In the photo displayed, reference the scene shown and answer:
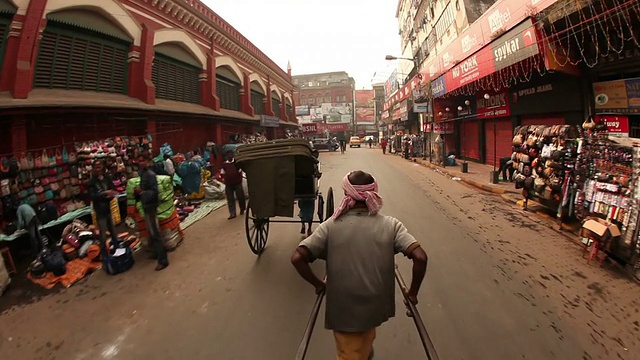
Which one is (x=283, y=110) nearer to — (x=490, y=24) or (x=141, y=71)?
(x=141, y=71)

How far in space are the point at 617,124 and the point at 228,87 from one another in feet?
59.7

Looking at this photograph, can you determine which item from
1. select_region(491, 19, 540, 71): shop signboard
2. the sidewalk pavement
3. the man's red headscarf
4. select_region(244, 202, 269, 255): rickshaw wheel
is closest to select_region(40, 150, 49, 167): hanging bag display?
select_region(244, 202, 269, 255): rickshaw wheel

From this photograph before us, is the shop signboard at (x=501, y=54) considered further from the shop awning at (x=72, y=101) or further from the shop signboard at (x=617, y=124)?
the shop awning at (x=72, y=101)

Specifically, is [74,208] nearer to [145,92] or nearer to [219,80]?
[145,92]

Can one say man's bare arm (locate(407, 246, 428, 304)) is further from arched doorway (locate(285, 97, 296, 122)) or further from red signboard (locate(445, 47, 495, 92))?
arched doorway (locate(285, 97, 296, 122))

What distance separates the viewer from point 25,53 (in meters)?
7.19

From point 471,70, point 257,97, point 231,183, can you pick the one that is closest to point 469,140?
point 471,70

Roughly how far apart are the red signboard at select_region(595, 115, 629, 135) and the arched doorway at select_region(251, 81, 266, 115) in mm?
20456

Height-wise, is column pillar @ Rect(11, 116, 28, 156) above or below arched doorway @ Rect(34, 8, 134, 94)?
below

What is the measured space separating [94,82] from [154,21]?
416cm

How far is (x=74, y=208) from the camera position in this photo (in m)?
7.50

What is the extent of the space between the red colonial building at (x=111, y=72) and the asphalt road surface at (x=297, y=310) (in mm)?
4631

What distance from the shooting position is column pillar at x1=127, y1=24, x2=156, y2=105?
35.5ft

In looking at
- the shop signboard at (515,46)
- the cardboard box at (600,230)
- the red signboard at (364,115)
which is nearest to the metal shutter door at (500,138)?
the shop signboard at (515,46)
